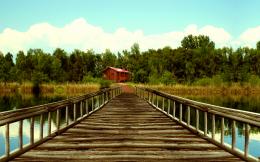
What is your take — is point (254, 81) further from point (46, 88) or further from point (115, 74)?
point (115, 74)

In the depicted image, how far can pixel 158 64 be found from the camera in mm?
95188

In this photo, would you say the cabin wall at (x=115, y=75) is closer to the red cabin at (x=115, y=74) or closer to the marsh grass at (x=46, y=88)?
the red cabin at (x=115, y=74)

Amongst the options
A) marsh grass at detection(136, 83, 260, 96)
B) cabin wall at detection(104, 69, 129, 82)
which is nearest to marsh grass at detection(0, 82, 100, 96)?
marsh grass at detection(136, 83, 260, 96)

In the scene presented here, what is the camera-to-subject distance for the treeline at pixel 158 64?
3457 inches

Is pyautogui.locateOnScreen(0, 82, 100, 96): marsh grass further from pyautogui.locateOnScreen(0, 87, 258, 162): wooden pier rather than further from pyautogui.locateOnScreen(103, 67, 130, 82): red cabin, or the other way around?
pyautogui.locateOnScreen(0, 87, 258, 162): wooden pier

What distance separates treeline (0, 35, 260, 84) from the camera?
87812mm

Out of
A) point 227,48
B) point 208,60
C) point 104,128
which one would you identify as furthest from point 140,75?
point 104,128

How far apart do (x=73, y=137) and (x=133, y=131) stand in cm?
220

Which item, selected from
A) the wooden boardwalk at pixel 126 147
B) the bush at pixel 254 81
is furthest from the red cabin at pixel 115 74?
the wooden boardwalk at pixel 126 147

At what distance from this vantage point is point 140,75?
92.8 meters

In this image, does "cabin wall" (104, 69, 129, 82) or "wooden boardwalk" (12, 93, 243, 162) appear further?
"cabin wall" (104, 69, 129, 82)

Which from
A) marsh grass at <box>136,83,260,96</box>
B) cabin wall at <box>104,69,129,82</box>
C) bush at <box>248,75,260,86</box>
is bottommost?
marsh grass at <box>136,83,260,96</box>

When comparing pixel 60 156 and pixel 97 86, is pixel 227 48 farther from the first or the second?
pixel 60 156

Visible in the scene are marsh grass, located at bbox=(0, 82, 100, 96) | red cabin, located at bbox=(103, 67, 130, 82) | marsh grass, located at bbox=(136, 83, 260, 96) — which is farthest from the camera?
red cabin, located at bbox=(103, 67, 130, 82)
